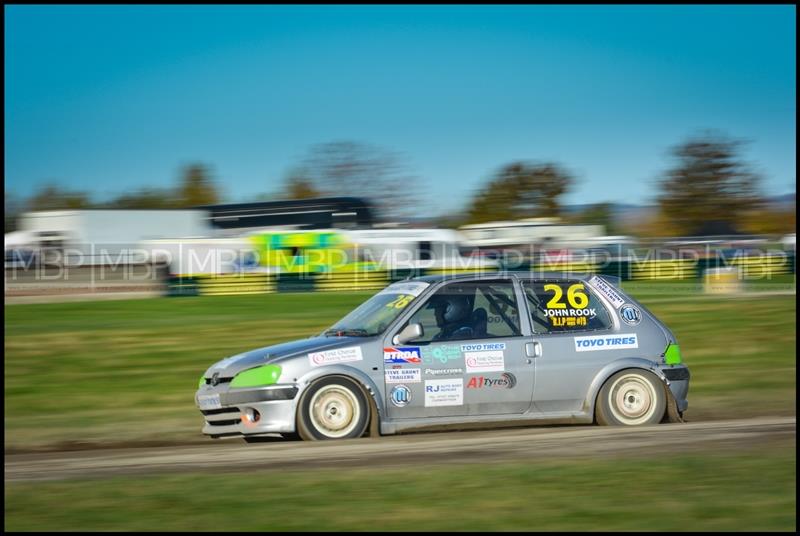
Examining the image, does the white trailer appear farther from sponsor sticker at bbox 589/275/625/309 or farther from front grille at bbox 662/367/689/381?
front grille at bbox 662/367/689/381

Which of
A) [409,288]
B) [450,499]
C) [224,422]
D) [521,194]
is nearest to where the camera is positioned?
[450,499]

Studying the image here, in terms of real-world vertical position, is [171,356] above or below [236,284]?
below

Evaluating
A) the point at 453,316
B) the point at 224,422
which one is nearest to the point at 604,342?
the point at 453,316

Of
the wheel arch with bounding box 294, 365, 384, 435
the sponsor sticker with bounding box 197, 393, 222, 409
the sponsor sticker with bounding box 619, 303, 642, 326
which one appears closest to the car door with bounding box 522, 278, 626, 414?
the sponsor sticker with bounding box 619, 303, 642, 326

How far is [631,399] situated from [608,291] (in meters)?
1.04

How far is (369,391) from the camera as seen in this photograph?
8438 millimetres

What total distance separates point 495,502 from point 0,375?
8.23m

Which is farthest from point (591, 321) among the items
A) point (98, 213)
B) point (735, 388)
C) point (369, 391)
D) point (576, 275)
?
point (98, 213)

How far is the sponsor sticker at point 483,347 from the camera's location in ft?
28.7

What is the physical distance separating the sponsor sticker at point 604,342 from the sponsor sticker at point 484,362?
0.74 meters

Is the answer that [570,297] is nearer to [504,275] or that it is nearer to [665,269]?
[504,275]

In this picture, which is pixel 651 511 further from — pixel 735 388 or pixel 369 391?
pixel 735 388

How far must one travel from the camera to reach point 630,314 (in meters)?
9.16

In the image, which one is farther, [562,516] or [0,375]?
[0,375]
